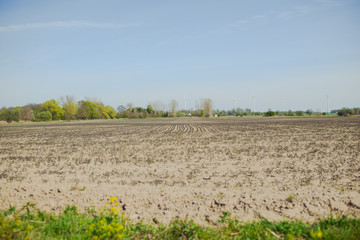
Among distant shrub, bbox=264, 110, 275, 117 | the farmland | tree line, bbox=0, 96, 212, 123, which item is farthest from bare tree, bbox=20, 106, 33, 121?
distant shrub, bbox=264, 110, 275, 117

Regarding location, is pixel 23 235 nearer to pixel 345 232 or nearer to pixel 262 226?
pixel 262 226

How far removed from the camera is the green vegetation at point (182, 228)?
4066 mm

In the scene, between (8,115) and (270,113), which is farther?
(270,113)

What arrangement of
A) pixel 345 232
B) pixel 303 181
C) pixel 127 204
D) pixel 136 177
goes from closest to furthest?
pixel 345 232, pixel 127 204, pixel 303 181, pixel 136 177

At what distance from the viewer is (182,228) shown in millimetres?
4516

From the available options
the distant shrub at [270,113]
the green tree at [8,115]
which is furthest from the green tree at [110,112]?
the distant shrub at [270,113]

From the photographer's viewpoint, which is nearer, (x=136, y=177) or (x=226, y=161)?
(x=136, y=177)

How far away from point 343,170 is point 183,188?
6174mm

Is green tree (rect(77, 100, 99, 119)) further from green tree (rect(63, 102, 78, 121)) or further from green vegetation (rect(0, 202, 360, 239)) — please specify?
green vegetation (rect(0, 202, 360, 239))

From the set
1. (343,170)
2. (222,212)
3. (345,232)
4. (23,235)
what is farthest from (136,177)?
(343,170)

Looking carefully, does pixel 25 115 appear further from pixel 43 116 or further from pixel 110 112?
pixel 110 112

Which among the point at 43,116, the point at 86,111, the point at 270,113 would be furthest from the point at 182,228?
the point at 270,113

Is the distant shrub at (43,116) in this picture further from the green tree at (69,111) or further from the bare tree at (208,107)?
the bare tree at (208,107)

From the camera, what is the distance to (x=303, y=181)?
23.9 feet
